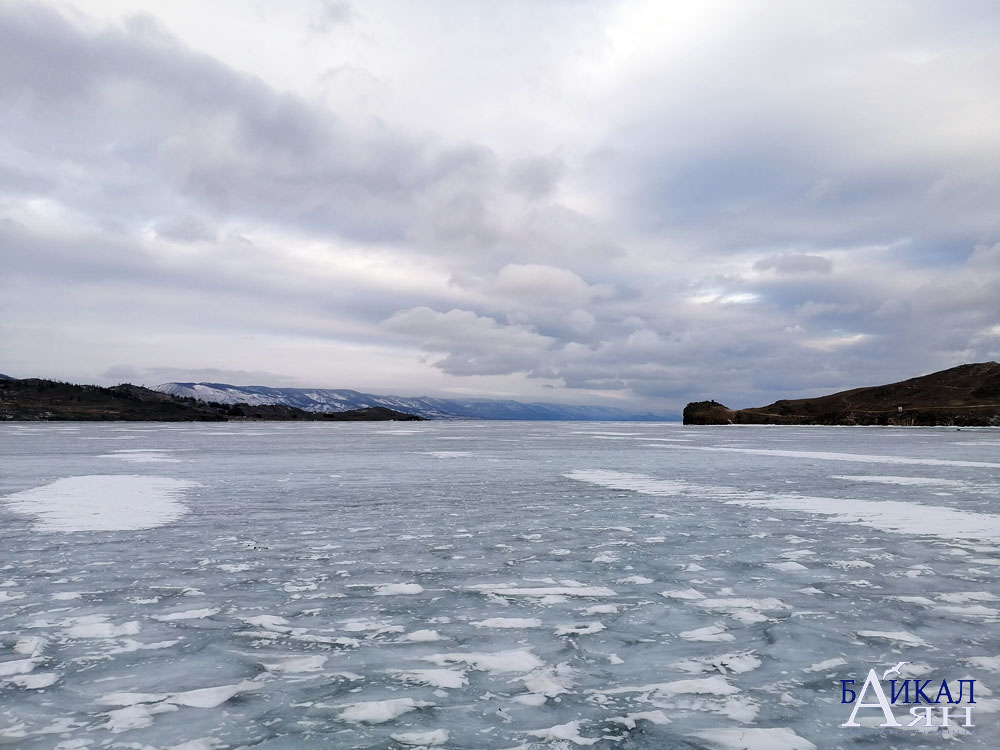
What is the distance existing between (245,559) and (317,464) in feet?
73.2

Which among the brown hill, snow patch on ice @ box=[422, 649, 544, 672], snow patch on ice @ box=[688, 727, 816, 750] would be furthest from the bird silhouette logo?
the brown hill

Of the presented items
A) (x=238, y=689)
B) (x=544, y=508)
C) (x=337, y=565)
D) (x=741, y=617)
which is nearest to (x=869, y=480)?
(x=544, y=508)

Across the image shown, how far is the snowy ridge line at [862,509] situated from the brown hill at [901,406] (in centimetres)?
14258

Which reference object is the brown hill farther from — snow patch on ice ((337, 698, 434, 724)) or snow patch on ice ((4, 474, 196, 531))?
snow patch on ice ((337, 698, 434, 724))

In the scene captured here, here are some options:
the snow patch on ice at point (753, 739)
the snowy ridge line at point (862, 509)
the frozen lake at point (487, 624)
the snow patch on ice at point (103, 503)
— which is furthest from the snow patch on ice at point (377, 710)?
the snowy ridge line at point (862, 509)

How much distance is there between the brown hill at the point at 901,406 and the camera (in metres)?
145

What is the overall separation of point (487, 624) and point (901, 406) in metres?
186

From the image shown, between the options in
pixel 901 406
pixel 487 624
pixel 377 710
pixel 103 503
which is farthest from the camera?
pixel 901 406

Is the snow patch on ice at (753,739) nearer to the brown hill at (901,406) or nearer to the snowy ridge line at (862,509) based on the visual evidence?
the snowy ridge line at (862,509)

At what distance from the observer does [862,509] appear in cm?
1588

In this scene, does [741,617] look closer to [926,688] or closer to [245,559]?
[926,688]

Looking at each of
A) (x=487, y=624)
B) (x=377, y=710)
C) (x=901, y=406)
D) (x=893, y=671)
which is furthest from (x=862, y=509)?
(x=901, y=406)

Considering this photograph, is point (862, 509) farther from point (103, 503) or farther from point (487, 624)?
point (103, 503)

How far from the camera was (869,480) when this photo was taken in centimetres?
2350
